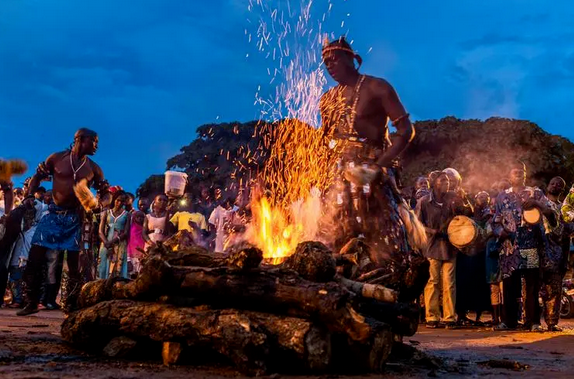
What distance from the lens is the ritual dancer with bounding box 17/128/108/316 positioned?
26.5 feet

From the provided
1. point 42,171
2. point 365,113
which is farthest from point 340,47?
point 42,171

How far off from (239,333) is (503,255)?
256 inches

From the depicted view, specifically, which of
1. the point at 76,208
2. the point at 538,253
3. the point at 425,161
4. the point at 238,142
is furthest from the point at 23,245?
the point at 238,142

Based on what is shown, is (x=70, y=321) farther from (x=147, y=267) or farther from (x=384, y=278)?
(x=384, y=278)

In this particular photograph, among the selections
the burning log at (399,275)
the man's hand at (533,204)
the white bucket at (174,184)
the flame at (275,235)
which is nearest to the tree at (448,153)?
the white bucket at (174,184)

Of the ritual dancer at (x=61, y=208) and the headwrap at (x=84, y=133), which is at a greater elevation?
the headwrap at (x=84, y=133)

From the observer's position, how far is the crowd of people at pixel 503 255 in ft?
27.7

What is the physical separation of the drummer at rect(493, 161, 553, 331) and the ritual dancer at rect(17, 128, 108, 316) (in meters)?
6.13

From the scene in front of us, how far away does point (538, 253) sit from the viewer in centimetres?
838

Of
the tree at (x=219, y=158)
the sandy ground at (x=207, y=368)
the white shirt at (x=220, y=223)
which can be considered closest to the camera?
the sandy ground at (x=207, y=368)

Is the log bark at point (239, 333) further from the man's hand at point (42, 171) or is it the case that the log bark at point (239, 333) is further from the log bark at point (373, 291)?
the man's hand at point (42, 171)

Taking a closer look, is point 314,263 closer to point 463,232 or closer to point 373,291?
point 373,291

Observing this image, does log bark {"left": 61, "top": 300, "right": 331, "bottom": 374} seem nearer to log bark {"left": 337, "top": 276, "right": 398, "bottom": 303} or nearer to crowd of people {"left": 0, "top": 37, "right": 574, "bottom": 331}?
log bark {"left": 337, "top": 276, "right": 398, "bottom": 303}

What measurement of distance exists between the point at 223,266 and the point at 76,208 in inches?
201
